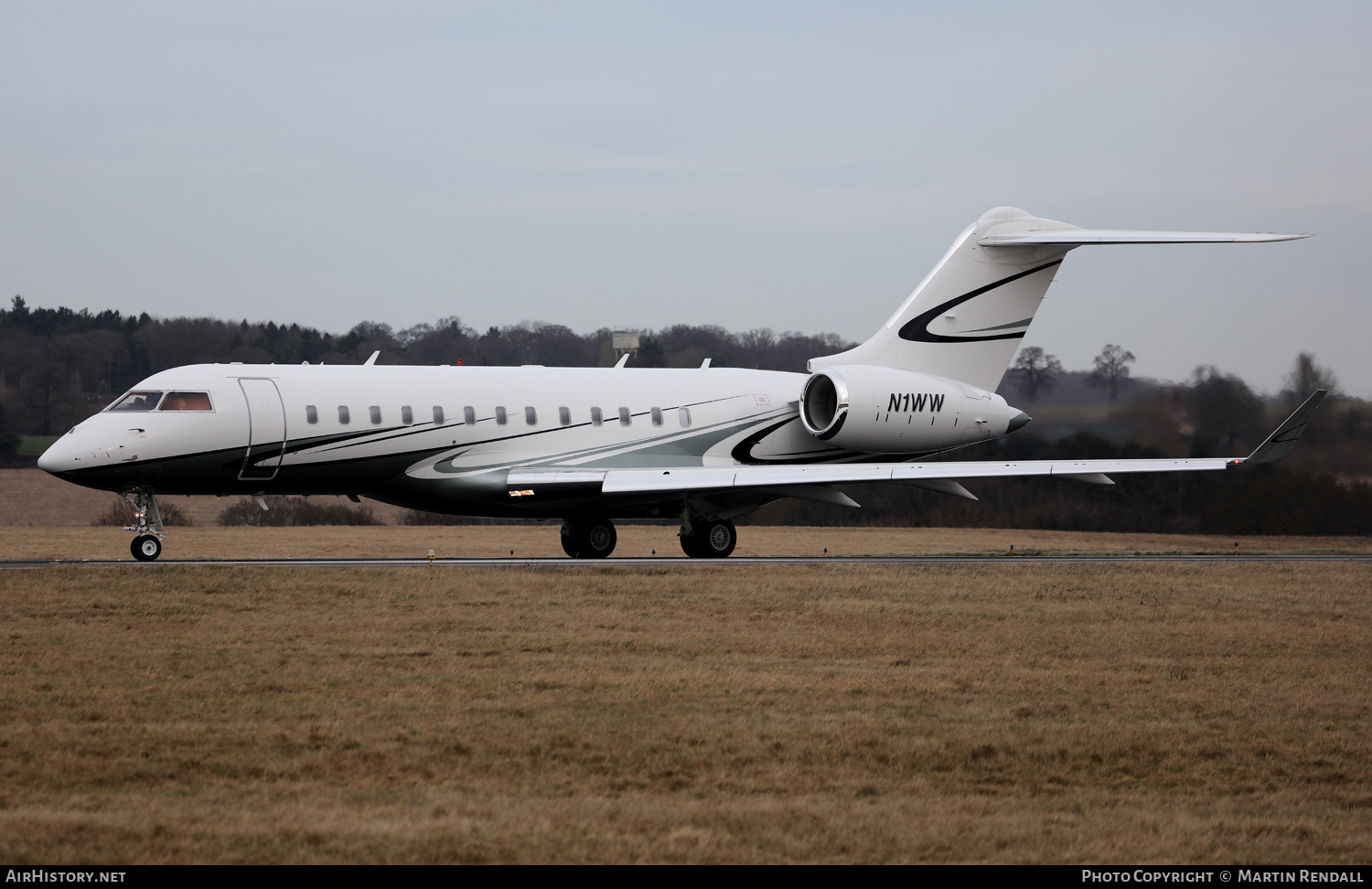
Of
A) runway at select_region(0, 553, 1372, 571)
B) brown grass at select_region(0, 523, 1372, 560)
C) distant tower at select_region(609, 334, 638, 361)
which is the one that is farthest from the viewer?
distant tower at select_region(609, 334, 638, 361)

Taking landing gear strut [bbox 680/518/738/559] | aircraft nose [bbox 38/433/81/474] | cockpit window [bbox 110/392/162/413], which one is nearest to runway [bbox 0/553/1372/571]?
landing gear strut [bbox 680/518/738/559]

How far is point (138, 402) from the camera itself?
22703 mm

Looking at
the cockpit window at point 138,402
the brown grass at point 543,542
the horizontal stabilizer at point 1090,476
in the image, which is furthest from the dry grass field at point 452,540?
the horizontal stabilizer at point 1090,476

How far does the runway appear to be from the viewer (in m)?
22.2

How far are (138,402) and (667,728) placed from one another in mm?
15822

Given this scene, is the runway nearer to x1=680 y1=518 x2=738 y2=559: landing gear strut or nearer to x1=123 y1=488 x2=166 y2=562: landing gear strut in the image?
x1=123 y1=488 x2=166 y2=562: landing gear strut

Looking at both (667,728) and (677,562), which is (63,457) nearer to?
(677,562)

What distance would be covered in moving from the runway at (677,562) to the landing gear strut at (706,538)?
0.56 metres

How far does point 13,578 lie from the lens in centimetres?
1852

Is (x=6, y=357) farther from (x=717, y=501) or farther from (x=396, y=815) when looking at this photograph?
(x=396, y=815)

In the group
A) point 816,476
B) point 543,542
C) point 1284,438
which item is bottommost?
point 543,542

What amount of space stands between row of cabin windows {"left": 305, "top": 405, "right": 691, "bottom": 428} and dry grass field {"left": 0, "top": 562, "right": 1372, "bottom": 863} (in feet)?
20.1

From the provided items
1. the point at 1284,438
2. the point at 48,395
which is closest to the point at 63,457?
the point at 1284,438

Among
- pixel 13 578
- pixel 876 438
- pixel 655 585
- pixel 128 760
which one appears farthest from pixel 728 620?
pixel 876 438
